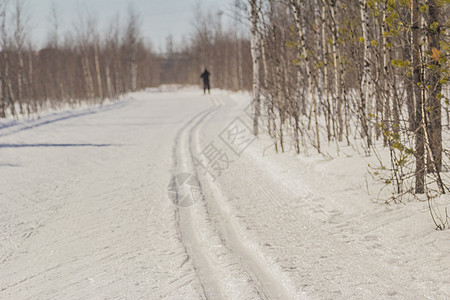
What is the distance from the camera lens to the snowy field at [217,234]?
306 cm

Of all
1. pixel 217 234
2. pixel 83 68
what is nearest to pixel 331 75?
pixel 217 234

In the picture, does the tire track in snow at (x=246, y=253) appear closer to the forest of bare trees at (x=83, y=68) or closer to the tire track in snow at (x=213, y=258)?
the tire track in snow at (x=213, y=258)

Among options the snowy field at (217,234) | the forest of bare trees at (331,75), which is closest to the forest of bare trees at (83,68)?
the forest of bare trees at (331,75)

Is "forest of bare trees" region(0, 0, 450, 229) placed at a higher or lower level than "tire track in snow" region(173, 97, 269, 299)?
higher

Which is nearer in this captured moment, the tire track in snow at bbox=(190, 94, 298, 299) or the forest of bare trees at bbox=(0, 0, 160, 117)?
the tire track in snow at bbox=(190, 94, 298, 299)

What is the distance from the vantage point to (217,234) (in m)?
4.15

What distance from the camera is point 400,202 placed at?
4.47m

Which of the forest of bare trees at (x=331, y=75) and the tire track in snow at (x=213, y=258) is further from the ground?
the forest of bare trees at (x=331, y=75)

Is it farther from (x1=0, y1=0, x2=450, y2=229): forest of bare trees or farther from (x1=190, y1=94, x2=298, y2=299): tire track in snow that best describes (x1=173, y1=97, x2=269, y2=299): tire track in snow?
(x1=0, y1=0, x2=450, y2=229): forest of bare trees

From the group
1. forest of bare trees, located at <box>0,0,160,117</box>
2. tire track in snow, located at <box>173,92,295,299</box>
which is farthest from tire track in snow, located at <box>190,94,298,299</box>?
forest of bare trees, located at <box>0,0,160,117</box>

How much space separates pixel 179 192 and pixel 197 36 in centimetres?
4729

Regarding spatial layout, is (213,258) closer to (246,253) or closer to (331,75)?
(246,253)

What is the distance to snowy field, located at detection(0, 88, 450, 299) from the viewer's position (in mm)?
3064

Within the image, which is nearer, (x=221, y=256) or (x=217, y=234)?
(x=221, y=256)
